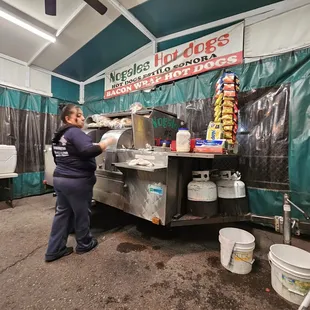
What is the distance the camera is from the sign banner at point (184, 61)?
2.69 metres

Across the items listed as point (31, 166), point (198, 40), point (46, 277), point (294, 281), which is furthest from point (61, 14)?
point (294, 281)

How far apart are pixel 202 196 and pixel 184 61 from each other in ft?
8.17

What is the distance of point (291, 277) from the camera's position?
4.21 feet

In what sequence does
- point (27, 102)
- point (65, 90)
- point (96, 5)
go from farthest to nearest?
point (65, 90) → point (27, 102) → point (96, 5)

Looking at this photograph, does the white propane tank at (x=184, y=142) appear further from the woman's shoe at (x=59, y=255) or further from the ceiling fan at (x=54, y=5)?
the ceiling fan at (x=54, y=5)

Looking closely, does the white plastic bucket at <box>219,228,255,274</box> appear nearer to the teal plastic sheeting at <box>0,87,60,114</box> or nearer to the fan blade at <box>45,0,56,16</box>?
the fan blade at <box>45,0,56,16</box>

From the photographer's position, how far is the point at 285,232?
1.73 metres

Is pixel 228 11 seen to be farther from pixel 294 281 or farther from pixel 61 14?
pixel 294 281

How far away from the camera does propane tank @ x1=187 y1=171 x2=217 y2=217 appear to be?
185 centimetres

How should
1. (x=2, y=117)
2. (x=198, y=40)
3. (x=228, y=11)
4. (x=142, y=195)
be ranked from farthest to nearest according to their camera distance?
(x=2, y=117) < (x=198, y=40) < (x=228, y=11) < (x=142, y=195)

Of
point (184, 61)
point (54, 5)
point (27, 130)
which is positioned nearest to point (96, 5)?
point (54, 5)

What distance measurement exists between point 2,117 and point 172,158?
3999 millimetres

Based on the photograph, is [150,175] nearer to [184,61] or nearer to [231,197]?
[231,197]

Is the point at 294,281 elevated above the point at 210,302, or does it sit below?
above
